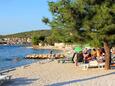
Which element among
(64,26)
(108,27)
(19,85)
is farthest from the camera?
(64,26)

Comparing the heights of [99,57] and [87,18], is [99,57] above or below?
below

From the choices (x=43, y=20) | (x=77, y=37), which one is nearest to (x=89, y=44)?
(x=77, y=37)

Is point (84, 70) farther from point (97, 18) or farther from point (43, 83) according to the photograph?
point (43, 83)

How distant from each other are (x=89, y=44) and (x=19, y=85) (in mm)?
7680

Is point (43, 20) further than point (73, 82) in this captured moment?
Yes

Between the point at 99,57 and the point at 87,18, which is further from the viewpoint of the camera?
the point at 99,57

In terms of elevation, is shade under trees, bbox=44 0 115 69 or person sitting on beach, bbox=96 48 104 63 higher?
shade under trees, bbox=44 0 115 69

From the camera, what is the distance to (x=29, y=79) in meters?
17.9

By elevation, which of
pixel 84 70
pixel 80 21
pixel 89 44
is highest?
pixel 80 21

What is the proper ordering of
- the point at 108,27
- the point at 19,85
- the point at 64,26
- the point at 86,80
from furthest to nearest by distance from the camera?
1. the point at 64,26
2. the point at 108,27
3. the point at 86,80
4. the point at 19,85

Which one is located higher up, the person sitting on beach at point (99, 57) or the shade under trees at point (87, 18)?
the shade under trees at point (87, 18)

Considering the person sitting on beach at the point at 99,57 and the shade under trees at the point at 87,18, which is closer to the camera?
the shade under trees at the point at 87,18

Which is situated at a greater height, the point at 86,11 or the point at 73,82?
the point at 86,11

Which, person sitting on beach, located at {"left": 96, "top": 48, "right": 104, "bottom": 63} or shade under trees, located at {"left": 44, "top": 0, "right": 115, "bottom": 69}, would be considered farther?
person sitting on beach, located at {"left": 96, "top": 48, "right": 104, "bottom": 63}
